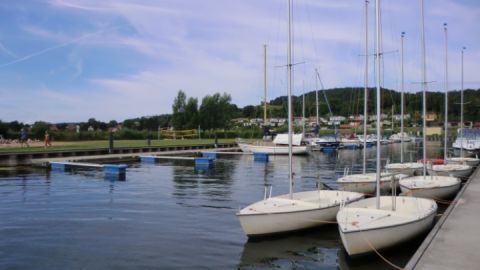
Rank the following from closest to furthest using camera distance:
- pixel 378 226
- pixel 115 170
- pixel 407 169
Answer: pixel 378 226 < pixel 407 169 < pixel 115 170

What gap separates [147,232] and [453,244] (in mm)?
9098

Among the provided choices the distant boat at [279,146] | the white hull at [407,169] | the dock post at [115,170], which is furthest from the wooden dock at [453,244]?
the distant boat at [279,146]

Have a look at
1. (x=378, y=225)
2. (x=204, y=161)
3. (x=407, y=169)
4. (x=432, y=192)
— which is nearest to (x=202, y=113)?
(x=204, y=161)

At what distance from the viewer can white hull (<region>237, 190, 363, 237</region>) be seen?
13.3 m

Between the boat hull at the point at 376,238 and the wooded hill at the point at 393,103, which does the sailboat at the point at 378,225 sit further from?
the wooded hill at the point at 393,103

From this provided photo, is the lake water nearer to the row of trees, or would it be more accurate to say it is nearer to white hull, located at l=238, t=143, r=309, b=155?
white hull, located at l=238, t=143, r=309, b=155

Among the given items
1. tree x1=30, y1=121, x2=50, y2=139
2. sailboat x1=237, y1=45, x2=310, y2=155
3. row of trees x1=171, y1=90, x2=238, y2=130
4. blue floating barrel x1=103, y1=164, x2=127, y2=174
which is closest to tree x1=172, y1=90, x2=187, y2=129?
row of trees x1=171, y1=90, x2=238, y2=130

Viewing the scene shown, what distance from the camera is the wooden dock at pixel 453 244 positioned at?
9305 mm

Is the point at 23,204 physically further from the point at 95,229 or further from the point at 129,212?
the point at 95,229

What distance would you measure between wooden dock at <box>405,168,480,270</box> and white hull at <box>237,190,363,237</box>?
3.34 m

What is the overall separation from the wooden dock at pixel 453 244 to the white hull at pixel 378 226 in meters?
0.51

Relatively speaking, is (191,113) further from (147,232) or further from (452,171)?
(147,232)

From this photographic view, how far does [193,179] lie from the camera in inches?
1206

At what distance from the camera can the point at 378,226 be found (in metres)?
11.3
